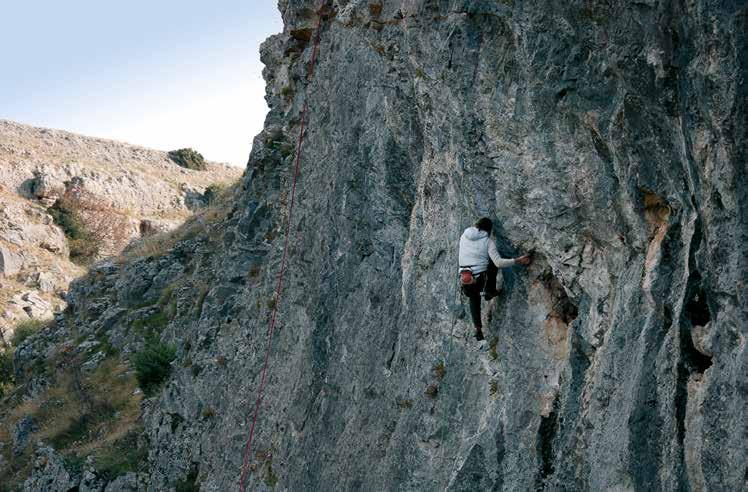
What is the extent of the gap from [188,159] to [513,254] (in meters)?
63.8

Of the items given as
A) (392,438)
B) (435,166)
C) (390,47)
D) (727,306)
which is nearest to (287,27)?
(390,47)

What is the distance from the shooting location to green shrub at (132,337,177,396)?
23656 millimetres

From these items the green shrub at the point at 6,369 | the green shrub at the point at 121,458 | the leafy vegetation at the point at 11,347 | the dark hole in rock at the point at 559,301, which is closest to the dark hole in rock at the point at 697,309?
the dark hole in rock at the point at 559,301

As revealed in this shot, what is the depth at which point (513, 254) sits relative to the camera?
9883 mm

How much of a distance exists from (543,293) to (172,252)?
2428cm

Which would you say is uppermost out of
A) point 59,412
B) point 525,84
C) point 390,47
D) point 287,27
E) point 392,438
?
point 287,27

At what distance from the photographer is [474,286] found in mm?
9969

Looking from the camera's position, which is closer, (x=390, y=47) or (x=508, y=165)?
(x=508, y=165)

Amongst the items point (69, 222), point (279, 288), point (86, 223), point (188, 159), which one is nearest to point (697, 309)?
point (279, 288)

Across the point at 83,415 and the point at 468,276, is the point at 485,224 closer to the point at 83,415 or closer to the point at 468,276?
the point at 468,276

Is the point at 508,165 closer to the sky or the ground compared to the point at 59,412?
closer to the sky

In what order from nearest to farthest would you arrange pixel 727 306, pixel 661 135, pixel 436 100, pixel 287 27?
pixel 727 306, pixel 661 135, pixel 436 100, pixel 287 27

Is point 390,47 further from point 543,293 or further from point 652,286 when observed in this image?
point 652,286

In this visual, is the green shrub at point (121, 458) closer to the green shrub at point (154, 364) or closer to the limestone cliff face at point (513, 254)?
the green shrub at point (154, 364)
